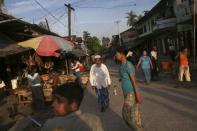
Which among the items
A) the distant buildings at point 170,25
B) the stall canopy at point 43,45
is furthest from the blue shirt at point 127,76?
the distant buildings at point 170,25

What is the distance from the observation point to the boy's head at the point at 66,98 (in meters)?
2.91

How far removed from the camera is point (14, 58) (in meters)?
17.1

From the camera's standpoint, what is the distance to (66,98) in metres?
2.92

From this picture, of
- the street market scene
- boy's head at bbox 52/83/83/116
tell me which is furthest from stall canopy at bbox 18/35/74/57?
boy's head at bbox 52/83/83/116

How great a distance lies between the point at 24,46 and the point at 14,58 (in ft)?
7.01

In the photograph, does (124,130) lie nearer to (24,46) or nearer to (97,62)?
(97,62)

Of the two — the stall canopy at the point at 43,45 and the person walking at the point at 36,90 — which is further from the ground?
the stall canopy at the point at 43,45

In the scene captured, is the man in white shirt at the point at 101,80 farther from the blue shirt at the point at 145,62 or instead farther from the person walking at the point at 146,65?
the blue shirt at the point at 145,62

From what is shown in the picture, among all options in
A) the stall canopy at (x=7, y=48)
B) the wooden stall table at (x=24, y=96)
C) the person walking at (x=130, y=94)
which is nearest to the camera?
the person walking at (x=130, y=94)

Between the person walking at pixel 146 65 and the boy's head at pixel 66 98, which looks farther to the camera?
the person walking at pixel 146 65

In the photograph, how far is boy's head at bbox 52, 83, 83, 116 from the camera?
2.91 meters

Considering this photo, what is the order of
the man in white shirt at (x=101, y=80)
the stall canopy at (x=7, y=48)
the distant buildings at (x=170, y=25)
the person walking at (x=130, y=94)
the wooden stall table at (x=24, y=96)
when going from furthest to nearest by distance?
the distant buildings at (x=170, y=25), the wooden stall table at (x=24, y=96), the stall canopy at (x=7, y=48), the man in white shirt at (x=101, y=80), the person walking at (x=130, y=94)

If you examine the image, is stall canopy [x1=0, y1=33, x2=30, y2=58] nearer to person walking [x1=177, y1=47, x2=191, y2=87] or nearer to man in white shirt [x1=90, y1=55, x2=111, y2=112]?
man in white shirt [x1=90, y1=55, x2=111, y2=112]

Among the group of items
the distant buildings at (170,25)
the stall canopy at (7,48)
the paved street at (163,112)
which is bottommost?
the paved street at (163,112)
